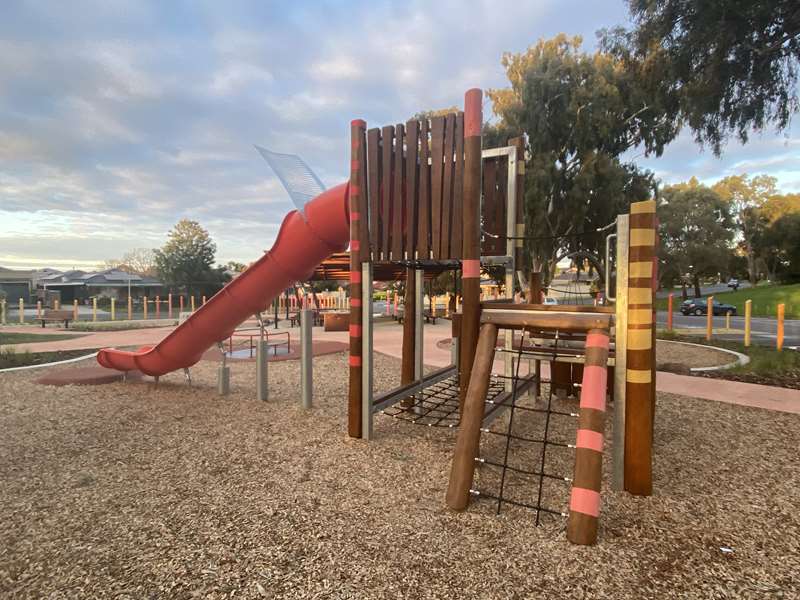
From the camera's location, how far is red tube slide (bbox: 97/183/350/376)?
527cm

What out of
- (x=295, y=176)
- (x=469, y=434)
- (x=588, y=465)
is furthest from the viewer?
(x=295, y=176)

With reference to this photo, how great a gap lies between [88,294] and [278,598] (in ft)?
176

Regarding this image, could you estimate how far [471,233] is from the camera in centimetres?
364

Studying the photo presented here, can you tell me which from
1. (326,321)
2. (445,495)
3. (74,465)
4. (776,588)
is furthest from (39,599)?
(326,321)

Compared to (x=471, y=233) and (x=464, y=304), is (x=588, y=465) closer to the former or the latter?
(x=464, y=304)

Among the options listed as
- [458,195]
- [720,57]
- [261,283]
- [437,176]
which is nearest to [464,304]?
[458,195]

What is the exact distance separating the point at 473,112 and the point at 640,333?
213 centimetres

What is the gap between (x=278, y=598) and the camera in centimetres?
210

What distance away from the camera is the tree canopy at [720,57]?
332 inches

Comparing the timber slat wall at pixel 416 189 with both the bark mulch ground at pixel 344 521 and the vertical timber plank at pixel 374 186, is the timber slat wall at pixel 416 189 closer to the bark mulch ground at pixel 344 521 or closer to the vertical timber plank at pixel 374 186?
the vertical timber plank at pixel 374 186

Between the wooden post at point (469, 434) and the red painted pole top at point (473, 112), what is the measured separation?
5.76 ft

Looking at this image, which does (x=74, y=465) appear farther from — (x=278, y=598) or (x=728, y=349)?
(x=728, y=349)

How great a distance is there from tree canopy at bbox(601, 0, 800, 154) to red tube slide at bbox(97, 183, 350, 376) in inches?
342

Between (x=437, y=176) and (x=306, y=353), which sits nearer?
(x=437, y=176)
